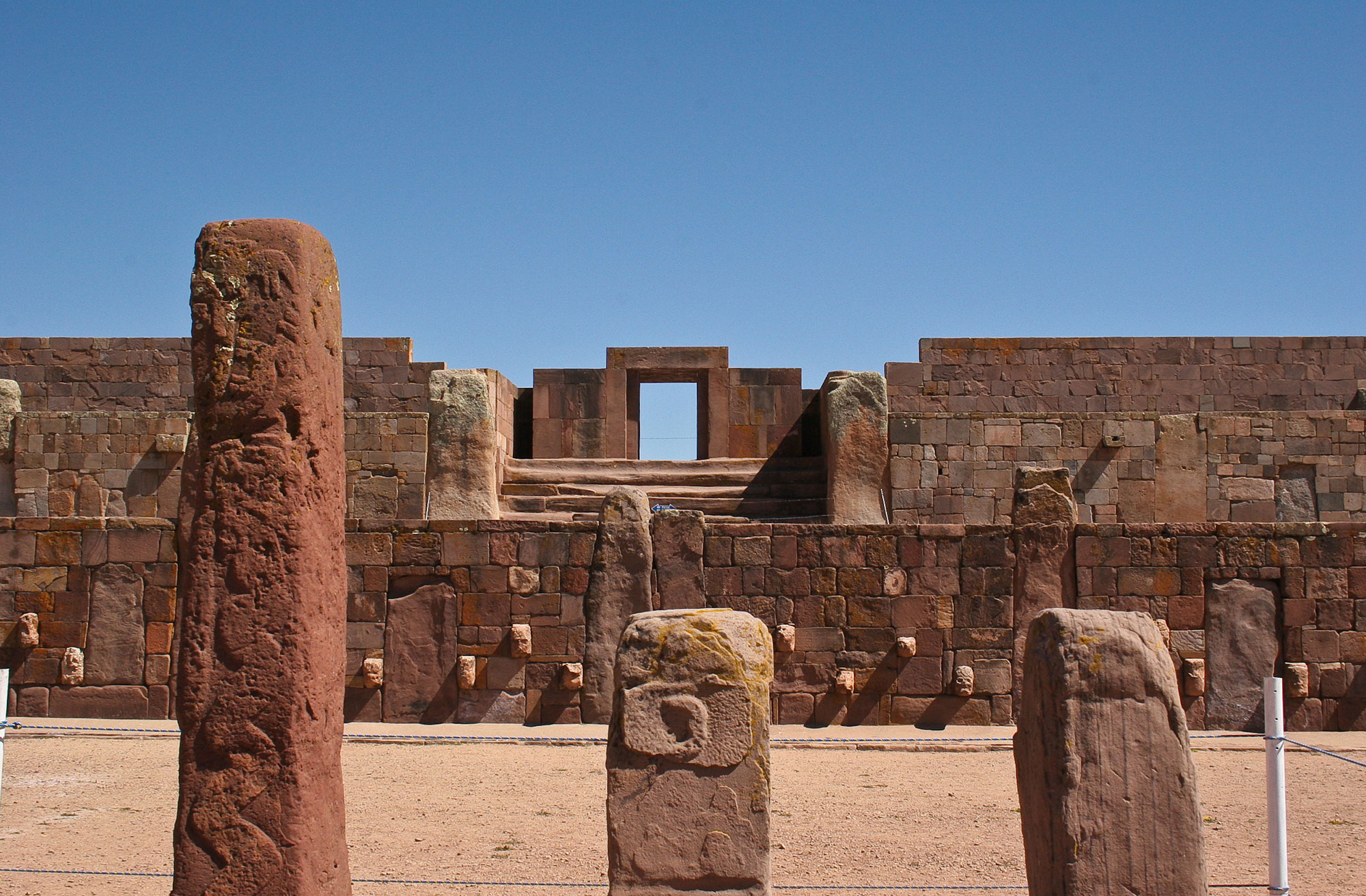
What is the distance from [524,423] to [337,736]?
12439mm

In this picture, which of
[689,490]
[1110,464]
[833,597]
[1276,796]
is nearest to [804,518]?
[689,490]

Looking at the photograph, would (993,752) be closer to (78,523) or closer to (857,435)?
(857,435)

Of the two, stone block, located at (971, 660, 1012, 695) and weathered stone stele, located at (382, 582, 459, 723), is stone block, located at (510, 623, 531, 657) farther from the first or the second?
stone block, located at (971, 660, 1012, 695)

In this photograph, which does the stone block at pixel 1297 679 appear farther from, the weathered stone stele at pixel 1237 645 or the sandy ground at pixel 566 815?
the sandy ground at pixel 566 815

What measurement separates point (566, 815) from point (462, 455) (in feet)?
24.0

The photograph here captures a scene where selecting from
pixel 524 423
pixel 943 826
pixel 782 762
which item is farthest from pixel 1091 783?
pixel 524 423

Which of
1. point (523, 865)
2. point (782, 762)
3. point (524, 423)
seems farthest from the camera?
point (524, 423)

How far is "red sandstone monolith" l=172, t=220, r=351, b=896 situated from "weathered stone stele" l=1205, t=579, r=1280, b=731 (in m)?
7.94

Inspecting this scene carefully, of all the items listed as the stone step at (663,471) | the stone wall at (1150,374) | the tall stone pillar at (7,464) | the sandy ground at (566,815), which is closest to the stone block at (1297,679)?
the sandy ground at (566,815)

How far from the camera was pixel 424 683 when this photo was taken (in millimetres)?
10070

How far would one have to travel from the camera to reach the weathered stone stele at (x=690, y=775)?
493 cm

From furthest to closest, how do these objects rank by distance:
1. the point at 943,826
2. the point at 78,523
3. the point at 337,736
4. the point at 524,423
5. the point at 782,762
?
the point at 524,423
the point at 78,523
the point at 782,762
the point at 943,826
the point at 337,736

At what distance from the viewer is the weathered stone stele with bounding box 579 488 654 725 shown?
998cm

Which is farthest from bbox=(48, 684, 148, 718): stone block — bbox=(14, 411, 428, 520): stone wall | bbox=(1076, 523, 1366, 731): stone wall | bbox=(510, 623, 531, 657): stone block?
bbox=(1076, 523, 1366, 731): stone wall
